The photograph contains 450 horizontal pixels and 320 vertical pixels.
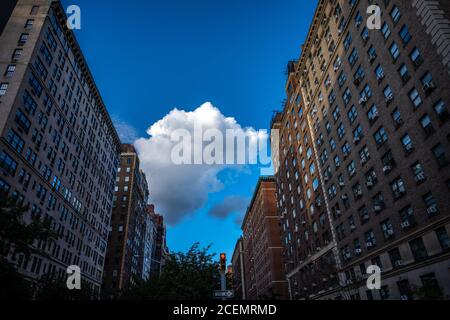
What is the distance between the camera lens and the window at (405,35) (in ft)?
105

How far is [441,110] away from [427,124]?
2102 mm

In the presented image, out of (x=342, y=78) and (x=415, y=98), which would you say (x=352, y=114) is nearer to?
(x=342, y=78)

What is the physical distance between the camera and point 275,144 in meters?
84.9

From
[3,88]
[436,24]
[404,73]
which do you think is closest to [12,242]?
[3,88]

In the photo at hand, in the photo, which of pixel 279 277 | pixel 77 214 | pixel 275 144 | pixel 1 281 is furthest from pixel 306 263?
pixel 1 281

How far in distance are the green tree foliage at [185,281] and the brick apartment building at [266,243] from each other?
39.2 meters

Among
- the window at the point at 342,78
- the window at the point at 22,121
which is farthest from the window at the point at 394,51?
the window at the point at 22,121

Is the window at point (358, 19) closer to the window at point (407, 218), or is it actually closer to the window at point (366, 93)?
the window at point (366, 93)

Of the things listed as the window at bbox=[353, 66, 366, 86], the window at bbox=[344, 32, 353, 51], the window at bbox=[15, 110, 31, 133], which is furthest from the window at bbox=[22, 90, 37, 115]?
the window at bbox=[344, 32, 353, 51]

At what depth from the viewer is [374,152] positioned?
124ft

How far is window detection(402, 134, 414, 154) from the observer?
3154 centimetres

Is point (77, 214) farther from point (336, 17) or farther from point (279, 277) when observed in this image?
point (336, 17)
